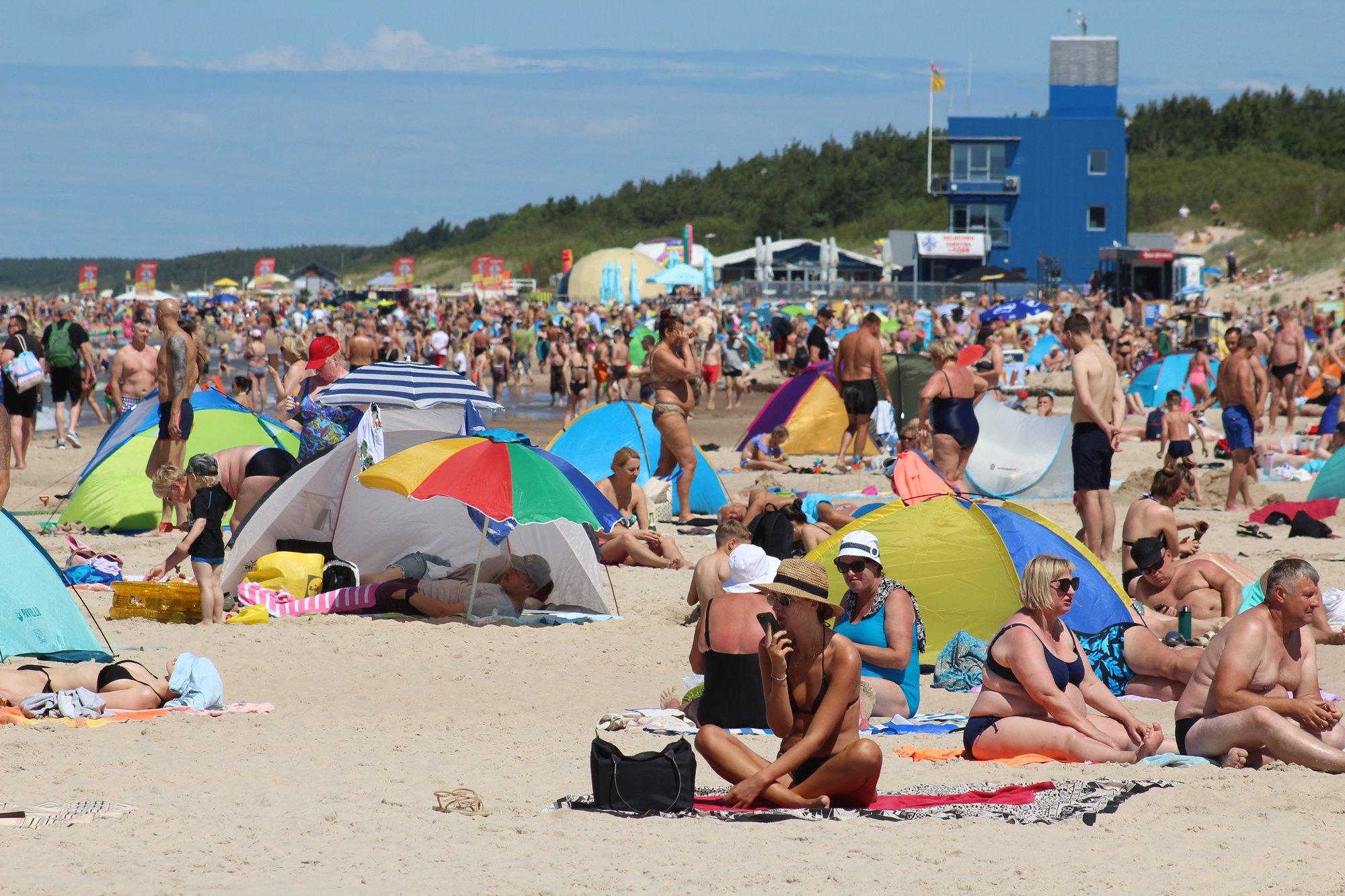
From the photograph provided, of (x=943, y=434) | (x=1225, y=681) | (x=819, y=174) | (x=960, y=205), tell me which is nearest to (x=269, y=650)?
(x=1225, y=681)

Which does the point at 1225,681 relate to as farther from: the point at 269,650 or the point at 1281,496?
the point at 1281,496

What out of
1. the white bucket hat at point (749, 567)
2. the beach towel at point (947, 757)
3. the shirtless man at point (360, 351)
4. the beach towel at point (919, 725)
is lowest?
the beach towel at point (919, 725)

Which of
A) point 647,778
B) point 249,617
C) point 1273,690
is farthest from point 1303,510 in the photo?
point 647,778

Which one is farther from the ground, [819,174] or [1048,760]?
[819,174]

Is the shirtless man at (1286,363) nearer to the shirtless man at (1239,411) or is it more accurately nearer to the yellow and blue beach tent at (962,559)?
the shirtless man at (1239,411)

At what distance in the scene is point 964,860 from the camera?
3.87 m

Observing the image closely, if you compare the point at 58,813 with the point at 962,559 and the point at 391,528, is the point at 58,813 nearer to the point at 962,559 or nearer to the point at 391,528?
the point at 962,559

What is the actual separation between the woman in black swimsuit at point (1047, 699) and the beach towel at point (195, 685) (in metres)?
2.89

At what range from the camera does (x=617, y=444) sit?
38.1ft

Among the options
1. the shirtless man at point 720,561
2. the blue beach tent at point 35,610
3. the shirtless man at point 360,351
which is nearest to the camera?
the blue beach tent at point 35,610

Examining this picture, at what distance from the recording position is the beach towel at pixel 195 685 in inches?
227

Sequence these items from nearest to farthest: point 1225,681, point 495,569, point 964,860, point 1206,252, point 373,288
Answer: point 964,860 < point 1225,681 < point 495,569 < point 1206,252 < point 373,288

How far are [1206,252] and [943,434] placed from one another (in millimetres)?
39842

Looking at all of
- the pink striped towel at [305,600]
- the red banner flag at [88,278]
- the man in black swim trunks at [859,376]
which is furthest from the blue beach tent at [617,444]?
the red banner flag at [88,278]
